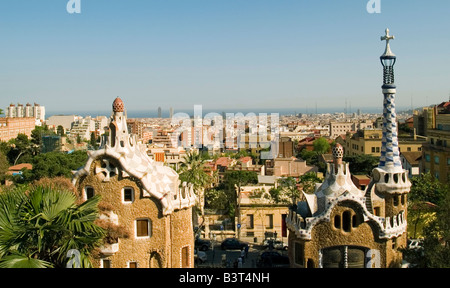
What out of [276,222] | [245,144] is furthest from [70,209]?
[245,144]

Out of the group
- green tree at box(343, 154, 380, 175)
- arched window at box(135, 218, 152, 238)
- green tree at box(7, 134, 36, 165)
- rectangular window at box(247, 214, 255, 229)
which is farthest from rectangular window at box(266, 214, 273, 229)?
green tree at box(7, 134, 36, 165)

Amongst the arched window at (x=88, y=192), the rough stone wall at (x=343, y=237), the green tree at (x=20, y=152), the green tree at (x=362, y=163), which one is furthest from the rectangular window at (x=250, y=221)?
the green tree at (x=20, y=152)

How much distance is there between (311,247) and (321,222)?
119 centimetres

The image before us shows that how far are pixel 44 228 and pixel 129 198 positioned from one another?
7928mm

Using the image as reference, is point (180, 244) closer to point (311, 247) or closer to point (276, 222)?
point (311, 247)

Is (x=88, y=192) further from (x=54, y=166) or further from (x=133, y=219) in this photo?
(x=54, y=166)

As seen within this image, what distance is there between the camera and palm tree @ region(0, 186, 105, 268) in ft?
39.8

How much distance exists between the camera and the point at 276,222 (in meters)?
31.9

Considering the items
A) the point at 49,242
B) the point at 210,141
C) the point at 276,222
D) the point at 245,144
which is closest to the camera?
the point at 49,242

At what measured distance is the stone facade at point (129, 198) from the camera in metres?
20.4

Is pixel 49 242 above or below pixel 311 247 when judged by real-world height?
above

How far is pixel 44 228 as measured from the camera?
12711 mm

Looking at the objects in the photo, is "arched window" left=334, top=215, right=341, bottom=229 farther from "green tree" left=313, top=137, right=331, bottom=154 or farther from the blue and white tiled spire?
"green tree" left=313, top=137, right=331, bottom=154

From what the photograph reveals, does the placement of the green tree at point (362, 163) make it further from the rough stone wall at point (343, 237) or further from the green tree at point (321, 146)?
the rough stone wall at point (343, 237)
